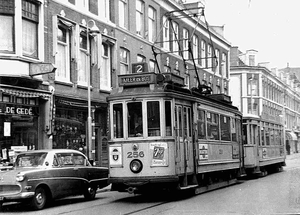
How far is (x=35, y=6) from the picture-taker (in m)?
19.6

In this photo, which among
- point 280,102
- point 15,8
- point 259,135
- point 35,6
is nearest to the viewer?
point 15,8

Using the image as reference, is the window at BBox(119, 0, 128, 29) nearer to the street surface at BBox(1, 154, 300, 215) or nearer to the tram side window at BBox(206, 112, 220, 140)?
the tram side window at BBox(206, 112, 220, 140)

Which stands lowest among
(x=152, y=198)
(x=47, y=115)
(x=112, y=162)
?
(x=152, y=198)

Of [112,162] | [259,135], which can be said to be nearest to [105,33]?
[259,135]

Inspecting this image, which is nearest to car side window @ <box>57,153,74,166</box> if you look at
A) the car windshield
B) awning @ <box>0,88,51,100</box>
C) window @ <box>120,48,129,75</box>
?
the car windshield

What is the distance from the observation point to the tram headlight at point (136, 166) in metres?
13.7

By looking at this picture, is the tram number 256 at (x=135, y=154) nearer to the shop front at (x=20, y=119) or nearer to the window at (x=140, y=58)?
the shop front at (x=20, y=119)

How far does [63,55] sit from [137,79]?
27.3 feet

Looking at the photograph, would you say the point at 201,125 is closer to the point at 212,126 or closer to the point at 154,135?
the point at 212,126

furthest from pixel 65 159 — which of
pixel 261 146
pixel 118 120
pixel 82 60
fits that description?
pixel 261 146

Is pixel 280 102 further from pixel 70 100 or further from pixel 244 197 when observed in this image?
pixel 244 197

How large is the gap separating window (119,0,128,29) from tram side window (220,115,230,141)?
10.5 m

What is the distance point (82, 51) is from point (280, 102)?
6065 cm

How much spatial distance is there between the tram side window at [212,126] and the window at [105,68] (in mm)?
8708
